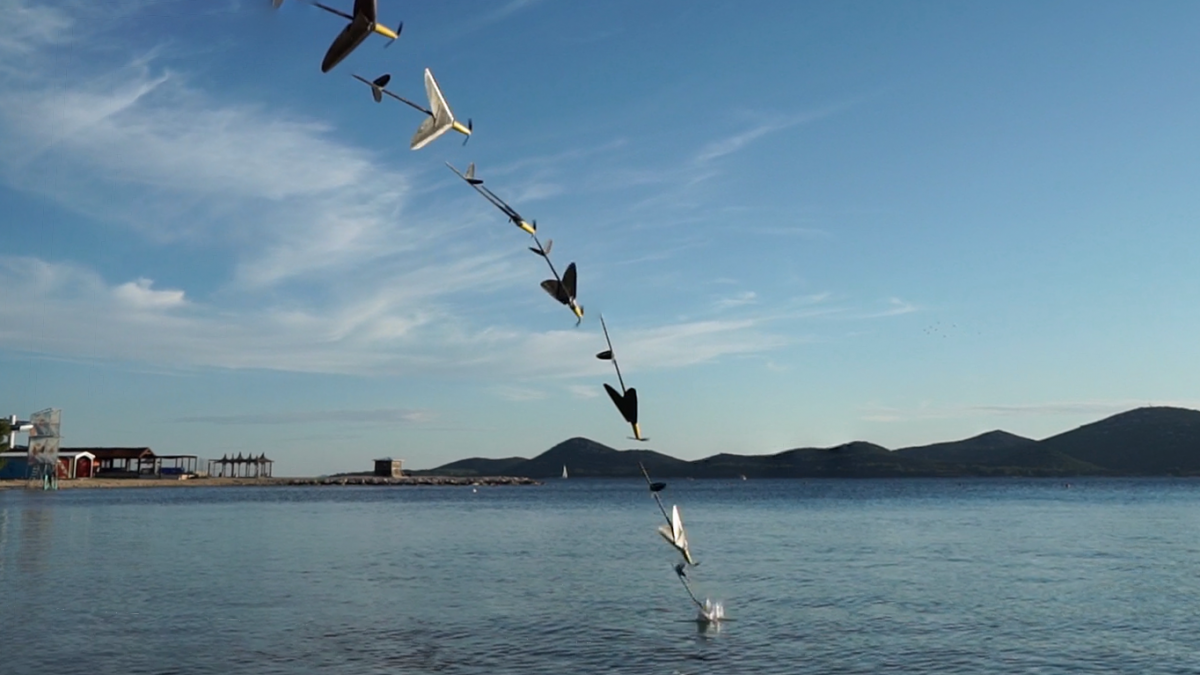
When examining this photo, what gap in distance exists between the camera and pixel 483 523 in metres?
62.6

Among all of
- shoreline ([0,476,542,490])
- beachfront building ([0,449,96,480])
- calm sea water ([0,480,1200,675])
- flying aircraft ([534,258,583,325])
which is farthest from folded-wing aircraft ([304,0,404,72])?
beachfront building ([0,449,96,480])

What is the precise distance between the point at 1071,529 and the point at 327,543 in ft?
121

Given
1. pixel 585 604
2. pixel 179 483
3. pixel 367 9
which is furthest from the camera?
pixel 179 483

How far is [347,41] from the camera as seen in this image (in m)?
2.98

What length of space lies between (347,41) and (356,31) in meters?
0.06

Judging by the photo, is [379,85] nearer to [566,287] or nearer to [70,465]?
[566,287]

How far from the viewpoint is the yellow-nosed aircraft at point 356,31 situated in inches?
113

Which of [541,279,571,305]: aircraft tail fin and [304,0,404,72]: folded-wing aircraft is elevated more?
[304,0,404,72]: folded-wing aircraft

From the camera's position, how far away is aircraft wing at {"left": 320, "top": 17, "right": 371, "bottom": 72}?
2906 millimetres

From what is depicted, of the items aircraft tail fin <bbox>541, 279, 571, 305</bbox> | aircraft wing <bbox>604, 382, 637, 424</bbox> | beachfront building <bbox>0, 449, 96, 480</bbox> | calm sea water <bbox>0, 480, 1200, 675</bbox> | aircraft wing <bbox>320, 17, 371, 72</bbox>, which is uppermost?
beachfront building <bbox>0, 449, 96, 480</bbox>

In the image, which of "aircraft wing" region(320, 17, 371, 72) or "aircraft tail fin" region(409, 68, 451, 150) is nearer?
"aircraft wing" region(320, 17, 371, 72)

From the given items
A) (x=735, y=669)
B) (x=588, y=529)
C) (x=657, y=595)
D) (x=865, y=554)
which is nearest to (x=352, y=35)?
(x=735, y=669)

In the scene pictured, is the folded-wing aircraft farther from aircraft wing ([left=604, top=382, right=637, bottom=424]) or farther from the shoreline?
the shoreline

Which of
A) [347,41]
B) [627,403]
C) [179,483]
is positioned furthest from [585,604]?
[179,483]
